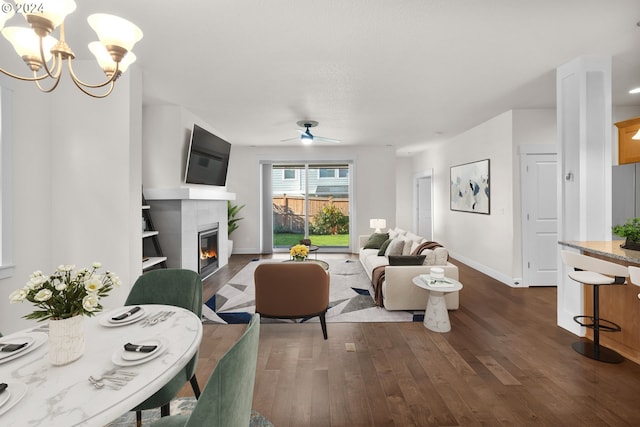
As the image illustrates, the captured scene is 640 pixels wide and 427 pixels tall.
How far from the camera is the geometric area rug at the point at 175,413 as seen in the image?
1812 mm

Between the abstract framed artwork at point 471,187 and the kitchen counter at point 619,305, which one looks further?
the abstract framed artwork at point 471,187

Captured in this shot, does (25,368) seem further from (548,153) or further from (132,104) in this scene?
(548,153)

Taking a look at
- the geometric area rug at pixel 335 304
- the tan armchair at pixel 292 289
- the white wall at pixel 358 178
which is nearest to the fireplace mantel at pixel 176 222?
the geometric area rug at pixel 335 304

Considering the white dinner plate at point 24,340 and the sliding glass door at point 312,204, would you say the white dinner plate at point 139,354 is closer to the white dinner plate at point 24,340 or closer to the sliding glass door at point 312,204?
the white dinner plate at point 24,340

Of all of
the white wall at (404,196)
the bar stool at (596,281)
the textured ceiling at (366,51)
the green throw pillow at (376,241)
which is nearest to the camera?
the textured ceiling at (366,51)

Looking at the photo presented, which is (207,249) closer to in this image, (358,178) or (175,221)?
(175,221)

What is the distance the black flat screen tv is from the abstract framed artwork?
4.55 meters

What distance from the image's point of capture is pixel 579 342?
2.79 meters

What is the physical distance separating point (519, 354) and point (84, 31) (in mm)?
4440

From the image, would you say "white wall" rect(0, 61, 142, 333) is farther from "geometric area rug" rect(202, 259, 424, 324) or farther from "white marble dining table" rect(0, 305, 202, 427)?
"white marble dining table" rect(0, 305, 202, 427)

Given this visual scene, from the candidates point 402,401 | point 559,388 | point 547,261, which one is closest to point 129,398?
point 402,401

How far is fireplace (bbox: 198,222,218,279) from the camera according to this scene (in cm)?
496

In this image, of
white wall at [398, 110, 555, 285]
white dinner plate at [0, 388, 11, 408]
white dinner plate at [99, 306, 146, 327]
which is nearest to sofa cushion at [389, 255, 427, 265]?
white wall at [398, 110, 555, 285]

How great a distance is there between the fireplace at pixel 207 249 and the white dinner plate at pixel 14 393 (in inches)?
157
